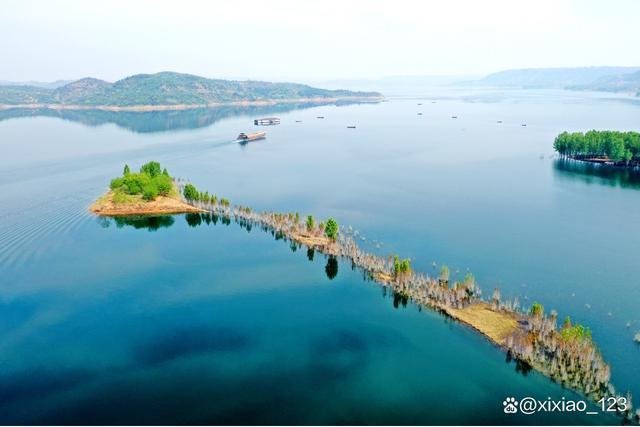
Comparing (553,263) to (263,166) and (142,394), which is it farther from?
(263,166)

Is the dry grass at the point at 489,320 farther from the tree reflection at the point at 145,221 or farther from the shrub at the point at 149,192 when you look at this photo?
the shrub at the point at 149,192

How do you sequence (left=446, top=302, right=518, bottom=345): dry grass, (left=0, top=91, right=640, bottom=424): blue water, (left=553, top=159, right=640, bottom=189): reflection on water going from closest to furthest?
(left=0, top=91, right=640, bottom=424): blue water → (left=446, top=302, right=518, bottom=345): dry grass → (left=553, top=159, right=640, bottom=189): reflection on water

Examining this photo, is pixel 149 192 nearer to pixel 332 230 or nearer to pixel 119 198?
pixel 119 198

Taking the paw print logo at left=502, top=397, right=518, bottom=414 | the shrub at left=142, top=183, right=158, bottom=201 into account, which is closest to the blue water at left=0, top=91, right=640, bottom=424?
the paw print logo at left=502, top=397, right=518, bottom=414

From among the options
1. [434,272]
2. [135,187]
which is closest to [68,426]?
[434,272]

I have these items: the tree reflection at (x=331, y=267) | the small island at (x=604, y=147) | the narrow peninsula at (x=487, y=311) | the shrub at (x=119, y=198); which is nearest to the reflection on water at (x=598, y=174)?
the small island at (x=604, y=147)

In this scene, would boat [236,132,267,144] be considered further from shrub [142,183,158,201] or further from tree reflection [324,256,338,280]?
tree reflection [324,256,338,280]

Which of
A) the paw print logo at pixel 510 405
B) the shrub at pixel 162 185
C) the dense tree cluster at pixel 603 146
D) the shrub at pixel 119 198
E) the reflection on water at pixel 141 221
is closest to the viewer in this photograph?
the paw print logo at pixel 510 405
